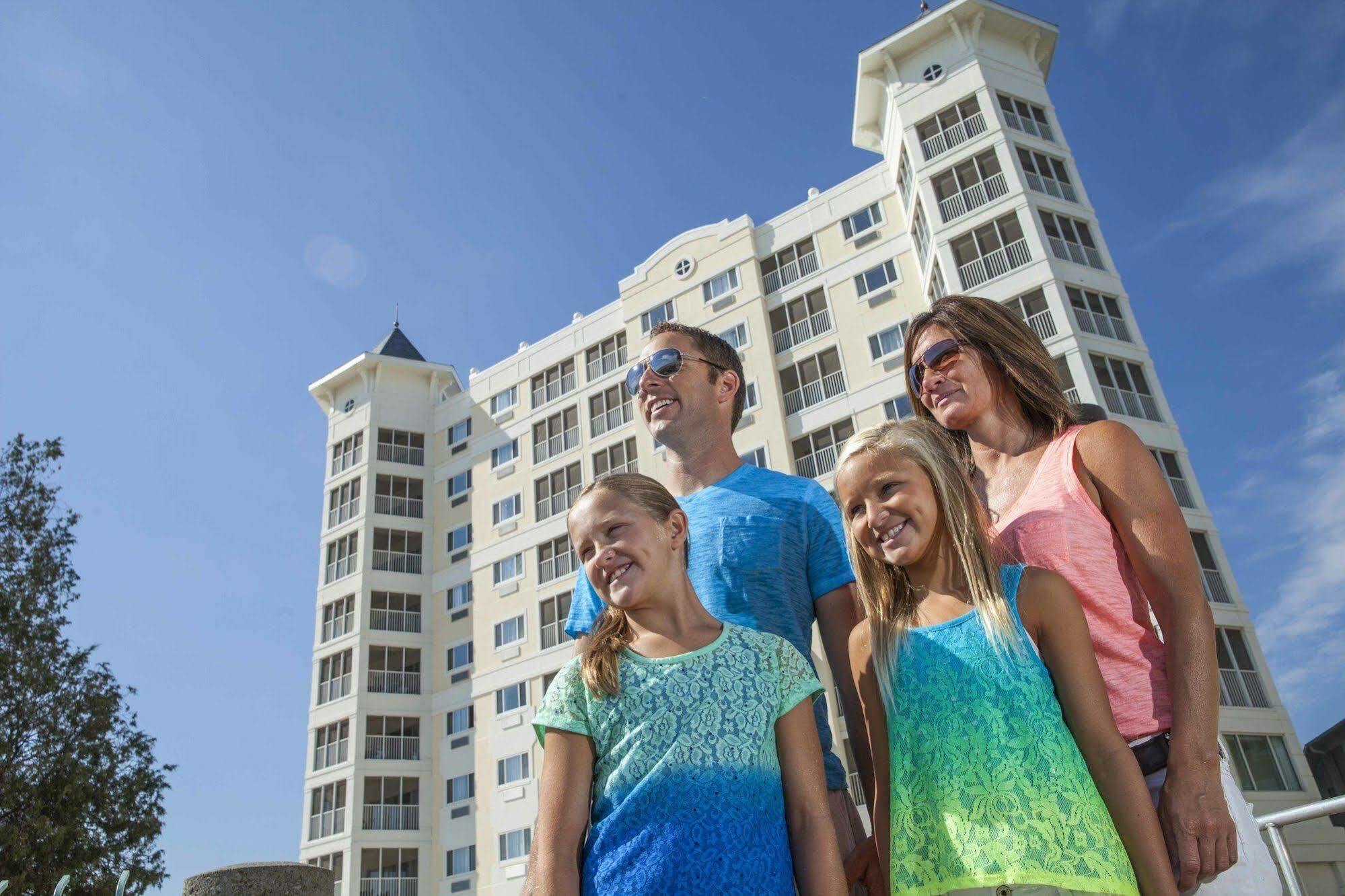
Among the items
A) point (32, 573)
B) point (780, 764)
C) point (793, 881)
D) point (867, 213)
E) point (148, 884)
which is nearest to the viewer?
point (793, 881)

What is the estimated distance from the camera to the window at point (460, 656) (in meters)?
37.6

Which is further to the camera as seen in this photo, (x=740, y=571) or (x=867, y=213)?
(x=867, y=213)

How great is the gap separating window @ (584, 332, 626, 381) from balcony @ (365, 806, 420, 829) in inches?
681

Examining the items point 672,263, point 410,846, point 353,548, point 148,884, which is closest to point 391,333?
point 353,548

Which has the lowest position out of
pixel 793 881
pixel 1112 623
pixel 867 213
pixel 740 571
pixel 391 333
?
pixel 793 881

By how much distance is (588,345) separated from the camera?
129ft

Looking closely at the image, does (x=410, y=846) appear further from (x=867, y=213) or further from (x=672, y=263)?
(x=867, y=213)

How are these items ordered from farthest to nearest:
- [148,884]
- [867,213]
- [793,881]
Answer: [867,213]
[148,884]
[793,881]

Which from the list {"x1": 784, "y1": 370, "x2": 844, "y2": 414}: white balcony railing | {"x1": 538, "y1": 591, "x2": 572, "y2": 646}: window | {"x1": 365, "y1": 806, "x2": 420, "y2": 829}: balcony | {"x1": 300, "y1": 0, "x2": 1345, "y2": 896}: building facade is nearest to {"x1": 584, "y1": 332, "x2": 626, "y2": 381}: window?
{"x1": 300, "y1": 0, "x2": 1345, "y2": 896}: building facade

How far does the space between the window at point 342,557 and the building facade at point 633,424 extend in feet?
0.48

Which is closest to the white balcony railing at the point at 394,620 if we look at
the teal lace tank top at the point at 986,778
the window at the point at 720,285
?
the window at the point at 720,285

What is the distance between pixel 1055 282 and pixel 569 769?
26.6 metres

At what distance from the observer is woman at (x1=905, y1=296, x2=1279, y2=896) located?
7.38 ft

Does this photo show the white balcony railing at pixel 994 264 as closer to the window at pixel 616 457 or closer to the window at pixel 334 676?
the window at pixel 616 457
